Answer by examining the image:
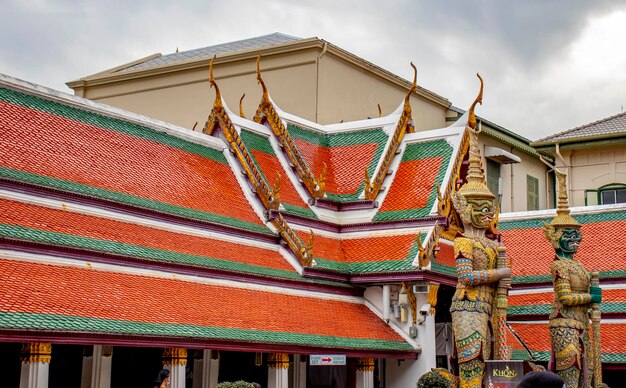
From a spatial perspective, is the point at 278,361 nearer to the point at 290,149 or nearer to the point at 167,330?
the point at 167,330

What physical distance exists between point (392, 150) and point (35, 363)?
13.5 m

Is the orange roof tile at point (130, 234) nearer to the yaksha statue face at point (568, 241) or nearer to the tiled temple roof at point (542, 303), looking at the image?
the yaksha statue face at point (568, 241)

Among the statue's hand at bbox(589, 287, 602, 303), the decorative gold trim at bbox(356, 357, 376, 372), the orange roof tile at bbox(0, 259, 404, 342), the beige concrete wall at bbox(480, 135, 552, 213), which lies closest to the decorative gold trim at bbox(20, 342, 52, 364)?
the orange roof tile at bbox(0, 259, 404, 342)

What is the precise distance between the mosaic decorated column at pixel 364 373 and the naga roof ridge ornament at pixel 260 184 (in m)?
2.53

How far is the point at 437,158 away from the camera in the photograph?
25359 millimetres

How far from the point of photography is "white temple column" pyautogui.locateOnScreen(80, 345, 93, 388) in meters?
17.3

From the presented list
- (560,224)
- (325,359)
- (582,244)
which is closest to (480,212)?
(560,224)

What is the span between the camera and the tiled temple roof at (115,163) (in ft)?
59.1

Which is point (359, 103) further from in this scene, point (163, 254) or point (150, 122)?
point (163, 254)

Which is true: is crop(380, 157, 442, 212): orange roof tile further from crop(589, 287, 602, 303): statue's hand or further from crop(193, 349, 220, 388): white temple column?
crop(193, 349, 220, 388): white temple column

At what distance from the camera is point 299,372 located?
2222 centimetres

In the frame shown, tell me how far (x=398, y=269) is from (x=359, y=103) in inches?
450

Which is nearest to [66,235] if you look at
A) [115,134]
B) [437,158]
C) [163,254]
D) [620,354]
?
[163,254]

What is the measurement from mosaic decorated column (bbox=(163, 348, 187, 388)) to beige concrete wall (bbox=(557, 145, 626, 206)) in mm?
21501
